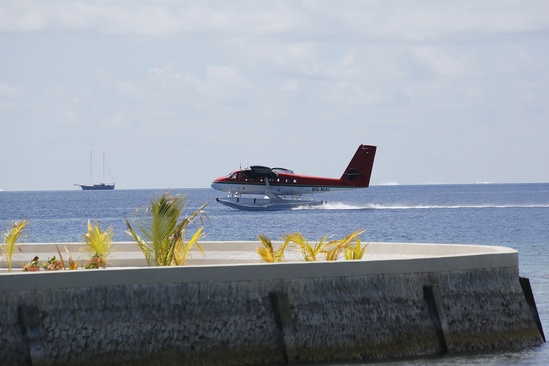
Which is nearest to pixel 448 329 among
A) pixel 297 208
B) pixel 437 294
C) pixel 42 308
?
pixel 437 294

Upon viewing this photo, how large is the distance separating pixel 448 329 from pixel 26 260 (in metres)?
8.25

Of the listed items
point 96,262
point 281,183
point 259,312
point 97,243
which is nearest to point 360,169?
point 281,183

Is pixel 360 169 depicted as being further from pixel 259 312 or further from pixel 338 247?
pixel 259 312

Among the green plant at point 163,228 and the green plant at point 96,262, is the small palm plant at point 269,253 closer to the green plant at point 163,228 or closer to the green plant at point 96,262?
the green plant at point 163,228

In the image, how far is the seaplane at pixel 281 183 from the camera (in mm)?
111750

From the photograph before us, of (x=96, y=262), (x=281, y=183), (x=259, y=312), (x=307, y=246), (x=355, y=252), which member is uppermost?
(x=281, y=183)

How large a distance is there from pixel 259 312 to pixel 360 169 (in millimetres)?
99809

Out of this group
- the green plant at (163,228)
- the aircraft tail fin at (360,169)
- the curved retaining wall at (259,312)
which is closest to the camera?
the curved retaining wall at (259,312)

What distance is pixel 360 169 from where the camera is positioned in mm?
115812

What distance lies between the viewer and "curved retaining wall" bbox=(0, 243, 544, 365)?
15250mm

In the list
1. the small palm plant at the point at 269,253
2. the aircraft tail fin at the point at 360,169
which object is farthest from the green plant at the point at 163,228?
the aircraft tail fin at the point at 360,169

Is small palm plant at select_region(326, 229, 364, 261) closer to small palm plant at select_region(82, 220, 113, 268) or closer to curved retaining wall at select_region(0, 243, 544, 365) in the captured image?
curved retaining wall at select_region(0, 243, 544, 365)

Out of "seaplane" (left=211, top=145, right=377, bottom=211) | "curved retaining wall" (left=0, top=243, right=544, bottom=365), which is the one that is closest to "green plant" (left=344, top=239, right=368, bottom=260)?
"curved retaining wall" (left=0, top=243, right=544, bottom=365)

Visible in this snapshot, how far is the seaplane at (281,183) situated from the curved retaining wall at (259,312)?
92319 millimetres
